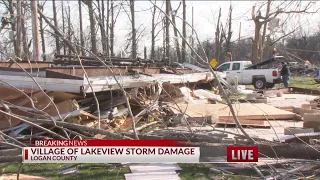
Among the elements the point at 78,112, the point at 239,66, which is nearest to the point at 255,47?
the point at 239,66

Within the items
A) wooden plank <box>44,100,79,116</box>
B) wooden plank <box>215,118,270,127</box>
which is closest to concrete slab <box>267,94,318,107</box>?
wooden plank <box>215,118,270,127</box>

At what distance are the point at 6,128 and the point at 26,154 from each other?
2.34 meters

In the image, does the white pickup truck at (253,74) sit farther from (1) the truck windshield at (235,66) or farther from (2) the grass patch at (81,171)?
(2) the grass patch at (81,171)

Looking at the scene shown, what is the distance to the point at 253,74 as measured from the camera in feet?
65.0

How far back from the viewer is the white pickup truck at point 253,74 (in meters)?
19.2

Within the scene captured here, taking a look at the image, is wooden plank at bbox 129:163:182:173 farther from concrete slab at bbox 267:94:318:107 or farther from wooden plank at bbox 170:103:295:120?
concrete slab at bbox 267:94:318:107

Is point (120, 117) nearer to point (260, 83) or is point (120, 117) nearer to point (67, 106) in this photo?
point (67, 106)

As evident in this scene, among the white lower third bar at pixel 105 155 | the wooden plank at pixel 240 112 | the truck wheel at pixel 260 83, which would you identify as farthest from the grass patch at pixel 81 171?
the truck wheel at pixel 260 83

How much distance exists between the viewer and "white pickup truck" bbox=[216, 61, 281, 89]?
19.2 meters

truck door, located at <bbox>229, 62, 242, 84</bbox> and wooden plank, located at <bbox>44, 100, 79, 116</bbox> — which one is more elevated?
truck door, located at <bbox>229, 62, 242, 84</bbox>


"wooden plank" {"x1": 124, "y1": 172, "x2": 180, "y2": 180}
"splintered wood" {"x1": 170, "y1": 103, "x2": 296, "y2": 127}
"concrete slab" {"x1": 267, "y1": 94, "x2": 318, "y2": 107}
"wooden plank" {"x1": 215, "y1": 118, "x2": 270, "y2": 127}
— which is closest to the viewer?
"wooden plank" {"x1": 124, "y1": 172, "x2": 180, "y2": 180}

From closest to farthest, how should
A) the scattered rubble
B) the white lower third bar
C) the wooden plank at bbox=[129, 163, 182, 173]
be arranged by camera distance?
the white lower third bar → the wooden plank at bbox=[129, 163, 182, 173] → the scattered rubble

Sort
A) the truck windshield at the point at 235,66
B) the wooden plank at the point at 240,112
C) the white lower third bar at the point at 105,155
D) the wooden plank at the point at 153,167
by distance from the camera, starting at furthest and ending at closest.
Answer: the truck windshield at the point at 235,66 → the wooden plank at the point at 240,112 → the wooden plank at the point at 153,167 → the white lower third bar at the point at 105,155

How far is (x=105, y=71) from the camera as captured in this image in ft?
25.6
